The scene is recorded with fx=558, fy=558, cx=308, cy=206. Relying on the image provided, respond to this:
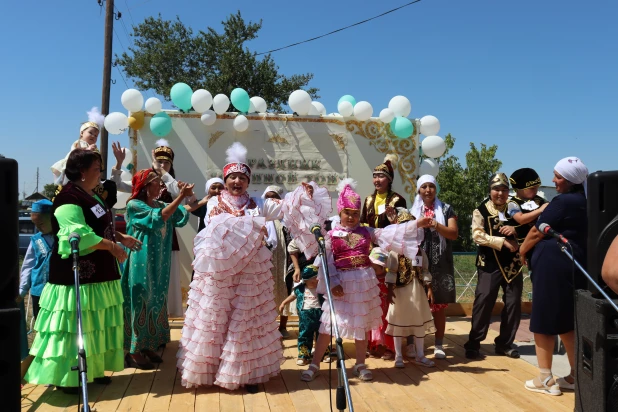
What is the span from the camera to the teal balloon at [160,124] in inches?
296

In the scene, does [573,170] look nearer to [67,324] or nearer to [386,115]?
[67,324]

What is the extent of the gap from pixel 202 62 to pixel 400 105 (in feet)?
60.2

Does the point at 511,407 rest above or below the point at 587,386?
below

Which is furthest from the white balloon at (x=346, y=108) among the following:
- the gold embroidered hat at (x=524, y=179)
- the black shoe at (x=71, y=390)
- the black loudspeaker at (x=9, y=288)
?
the black loudspeaker at (x=9, y=288)

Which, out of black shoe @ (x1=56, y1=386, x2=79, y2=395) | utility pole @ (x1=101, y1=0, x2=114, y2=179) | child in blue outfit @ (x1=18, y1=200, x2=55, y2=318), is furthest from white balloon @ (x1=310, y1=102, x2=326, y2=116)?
black shoe @ (x1=56, y1=386, x2=79, y2=395)

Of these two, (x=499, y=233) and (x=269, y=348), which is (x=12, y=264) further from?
(x=499, y=233)

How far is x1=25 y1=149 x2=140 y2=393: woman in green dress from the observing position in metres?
4.00

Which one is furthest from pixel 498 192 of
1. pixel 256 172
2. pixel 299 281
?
pixel 256 172

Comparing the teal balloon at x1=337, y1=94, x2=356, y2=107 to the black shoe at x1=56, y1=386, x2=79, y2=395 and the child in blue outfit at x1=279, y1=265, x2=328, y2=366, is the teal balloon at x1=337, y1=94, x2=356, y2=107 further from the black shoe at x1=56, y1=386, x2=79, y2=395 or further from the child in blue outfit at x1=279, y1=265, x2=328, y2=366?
the black shoe at x1=56, y1=386, x2=79, y2=395

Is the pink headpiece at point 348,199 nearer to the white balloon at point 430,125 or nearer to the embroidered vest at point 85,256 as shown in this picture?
A: the embroidered vest at point 85,256

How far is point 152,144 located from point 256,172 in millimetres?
1488

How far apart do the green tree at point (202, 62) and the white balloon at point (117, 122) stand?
16193mm

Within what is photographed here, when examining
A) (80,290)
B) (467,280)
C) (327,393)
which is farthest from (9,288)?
(467,280)

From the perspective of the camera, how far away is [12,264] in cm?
237
